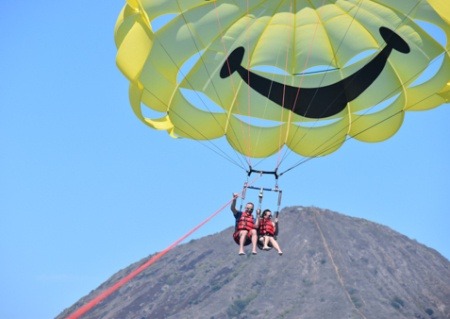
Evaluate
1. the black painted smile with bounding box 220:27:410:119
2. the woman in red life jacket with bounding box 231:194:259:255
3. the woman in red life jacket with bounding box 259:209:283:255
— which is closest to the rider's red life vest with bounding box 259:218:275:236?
the woman in red life jacket with bounding box 259:209:283:255

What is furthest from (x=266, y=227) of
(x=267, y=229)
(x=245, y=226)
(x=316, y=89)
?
(x=316, y=89)

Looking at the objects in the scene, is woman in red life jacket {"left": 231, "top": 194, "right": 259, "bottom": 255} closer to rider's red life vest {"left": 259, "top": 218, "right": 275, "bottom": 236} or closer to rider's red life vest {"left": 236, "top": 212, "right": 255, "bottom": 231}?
rider's red life vest {"left": 236, "top": 212, "right": 255, "bottom": 231}

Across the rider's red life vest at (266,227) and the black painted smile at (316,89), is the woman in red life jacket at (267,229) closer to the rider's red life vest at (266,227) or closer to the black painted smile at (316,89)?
the rider's red life vest at (266,227)

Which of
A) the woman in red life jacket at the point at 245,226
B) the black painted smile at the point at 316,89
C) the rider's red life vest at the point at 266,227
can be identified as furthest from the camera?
the black painted smile at the point at 316,89

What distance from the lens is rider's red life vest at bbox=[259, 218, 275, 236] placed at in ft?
50.3

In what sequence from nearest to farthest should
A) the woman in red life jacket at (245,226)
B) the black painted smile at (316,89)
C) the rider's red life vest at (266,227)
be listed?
the woman in red life jacket at (245,226), the rider's red life vest at (266,227), the black painted smile at (316,89)

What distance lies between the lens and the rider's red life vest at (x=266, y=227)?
15.3 meters

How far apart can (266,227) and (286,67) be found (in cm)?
431

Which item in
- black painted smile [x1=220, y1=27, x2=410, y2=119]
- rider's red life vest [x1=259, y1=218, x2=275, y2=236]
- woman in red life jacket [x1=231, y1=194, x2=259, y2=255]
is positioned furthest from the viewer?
black painted smile [x1=220, y1=27, x2=410, y2=119]

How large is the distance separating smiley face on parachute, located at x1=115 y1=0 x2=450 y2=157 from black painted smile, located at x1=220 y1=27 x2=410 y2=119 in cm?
2

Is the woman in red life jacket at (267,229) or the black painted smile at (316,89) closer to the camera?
the woman in red life jacket at (267,229)

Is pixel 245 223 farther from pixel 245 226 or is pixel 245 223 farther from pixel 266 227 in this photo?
pixel 266 227

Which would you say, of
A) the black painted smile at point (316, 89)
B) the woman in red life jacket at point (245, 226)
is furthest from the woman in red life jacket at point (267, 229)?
the black painted smile at point (316, 89)

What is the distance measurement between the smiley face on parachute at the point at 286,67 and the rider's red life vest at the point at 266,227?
3093mm
